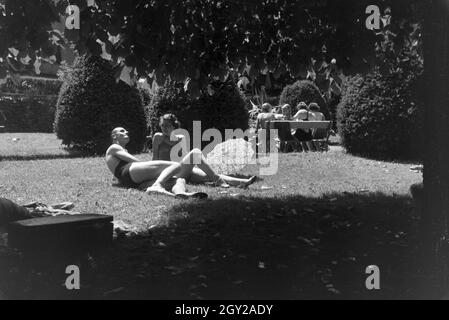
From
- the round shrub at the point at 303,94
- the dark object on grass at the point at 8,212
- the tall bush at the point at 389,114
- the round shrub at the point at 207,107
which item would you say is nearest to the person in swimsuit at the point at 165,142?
the dark object on grass at the point at 8,212

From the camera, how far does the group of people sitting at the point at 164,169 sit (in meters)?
Answer: 7.71

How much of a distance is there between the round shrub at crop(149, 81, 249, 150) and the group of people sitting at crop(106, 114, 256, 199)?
4.41 metres

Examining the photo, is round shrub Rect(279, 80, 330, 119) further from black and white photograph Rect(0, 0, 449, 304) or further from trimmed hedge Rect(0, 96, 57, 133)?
trimmed hedge Rect(0, 96, 57, 133)

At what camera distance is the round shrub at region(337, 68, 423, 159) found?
38.3 ft

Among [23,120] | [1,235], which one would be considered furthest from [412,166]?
[23,120]

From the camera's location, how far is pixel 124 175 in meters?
7.99

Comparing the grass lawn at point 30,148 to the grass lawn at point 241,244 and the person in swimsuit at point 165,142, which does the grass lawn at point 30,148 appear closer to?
the grass lawn at point 241,244

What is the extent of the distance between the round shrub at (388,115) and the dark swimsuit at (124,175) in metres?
5.83

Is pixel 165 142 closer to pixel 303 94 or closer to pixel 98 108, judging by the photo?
pixel 98 108

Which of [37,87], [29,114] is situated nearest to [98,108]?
[29,114]

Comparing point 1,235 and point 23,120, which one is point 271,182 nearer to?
point 1,235

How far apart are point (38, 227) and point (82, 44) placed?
1.96m

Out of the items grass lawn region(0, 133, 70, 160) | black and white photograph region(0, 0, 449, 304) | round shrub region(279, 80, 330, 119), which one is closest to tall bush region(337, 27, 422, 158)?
black and white photograph region(0, 0, 449, 304)

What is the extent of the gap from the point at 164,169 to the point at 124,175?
1.86ft
